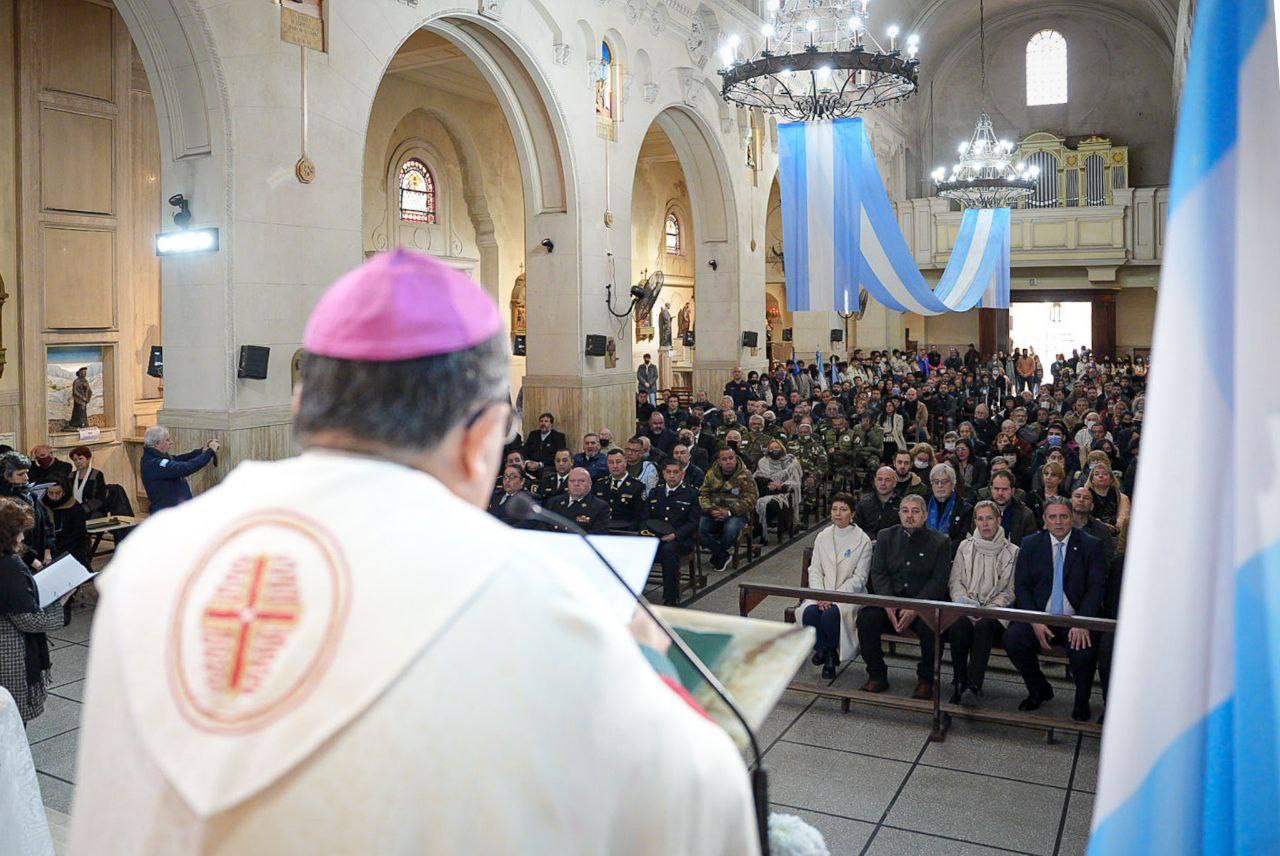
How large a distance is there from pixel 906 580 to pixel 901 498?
1.58 m

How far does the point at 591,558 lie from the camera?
1404 mm

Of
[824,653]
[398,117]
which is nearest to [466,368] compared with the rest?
[824,653]

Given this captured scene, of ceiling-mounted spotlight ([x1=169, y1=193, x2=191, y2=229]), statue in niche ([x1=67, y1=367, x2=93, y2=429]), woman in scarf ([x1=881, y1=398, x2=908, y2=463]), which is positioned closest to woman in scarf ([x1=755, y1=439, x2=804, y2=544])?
woman in scarf ([x1=881, y1=398, x2=908, y2=463])

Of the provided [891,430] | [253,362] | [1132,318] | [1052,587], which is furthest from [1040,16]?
[1052,587]

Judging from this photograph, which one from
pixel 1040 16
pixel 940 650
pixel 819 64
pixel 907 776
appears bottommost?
pixel 907 776

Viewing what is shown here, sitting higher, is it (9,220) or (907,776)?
(9,220)

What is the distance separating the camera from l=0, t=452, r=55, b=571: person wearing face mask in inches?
281

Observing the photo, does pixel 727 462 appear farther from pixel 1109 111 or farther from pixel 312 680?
pixel 1109 111

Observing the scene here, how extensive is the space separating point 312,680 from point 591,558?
482 mm

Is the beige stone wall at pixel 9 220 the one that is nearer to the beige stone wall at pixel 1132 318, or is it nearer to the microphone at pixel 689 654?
the microphone at pixel 689 654

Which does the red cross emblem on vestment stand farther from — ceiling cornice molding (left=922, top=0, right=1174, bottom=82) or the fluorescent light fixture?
ceiling cornice molding (left=922, top=0, right=1174, bottom=82)

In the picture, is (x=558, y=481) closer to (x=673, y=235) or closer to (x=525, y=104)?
(x=525, y=104)

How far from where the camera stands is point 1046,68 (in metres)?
27.4

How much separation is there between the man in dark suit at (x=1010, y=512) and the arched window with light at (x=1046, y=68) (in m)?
23.9
